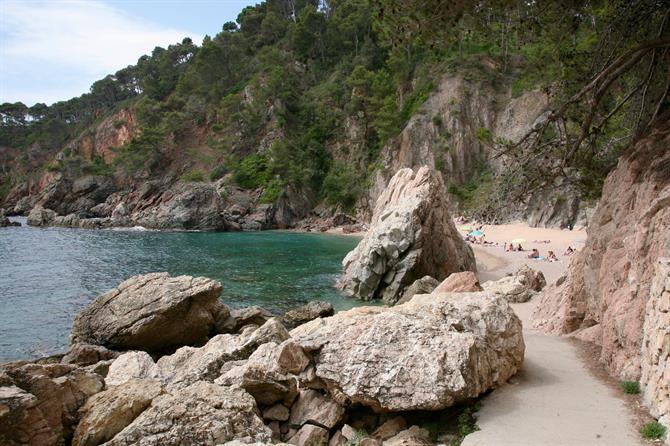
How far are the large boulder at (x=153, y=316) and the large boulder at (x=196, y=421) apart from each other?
32.3ft

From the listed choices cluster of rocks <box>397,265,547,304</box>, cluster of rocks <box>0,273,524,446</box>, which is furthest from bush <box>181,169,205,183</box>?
cluster of rocks <box>0,273,524,446</box>

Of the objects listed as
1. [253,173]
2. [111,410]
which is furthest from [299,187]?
[111,410]

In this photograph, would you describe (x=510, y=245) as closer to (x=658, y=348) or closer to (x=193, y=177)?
(x=658, y=348)

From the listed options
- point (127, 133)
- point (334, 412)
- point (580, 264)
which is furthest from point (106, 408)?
point (127, 133)

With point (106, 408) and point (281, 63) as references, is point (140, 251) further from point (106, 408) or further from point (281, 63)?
point (281, 63)

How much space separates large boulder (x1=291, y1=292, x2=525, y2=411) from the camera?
27.0 feet

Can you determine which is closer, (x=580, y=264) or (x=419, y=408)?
(x=419, y=408)

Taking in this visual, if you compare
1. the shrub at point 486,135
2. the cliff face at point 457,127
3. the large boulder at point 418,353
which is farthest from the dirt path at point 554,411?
the cliff face at point 457,127

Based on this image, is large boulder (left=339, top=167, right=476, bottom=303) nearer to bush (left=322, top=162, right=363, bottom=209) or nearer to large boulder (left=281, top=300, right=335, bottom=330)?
large boulder (left=281, top=300, right=335, bottom=330)

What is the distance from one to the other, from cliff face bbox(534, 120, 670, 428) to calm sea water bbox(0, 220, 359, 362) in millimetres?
13983

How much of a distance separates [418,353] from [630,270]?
497cm

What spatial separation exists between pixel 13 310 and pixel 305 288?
605 inches

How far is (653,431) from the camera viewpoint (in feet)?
22.2

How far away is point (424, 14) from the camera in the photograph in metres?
11.2
